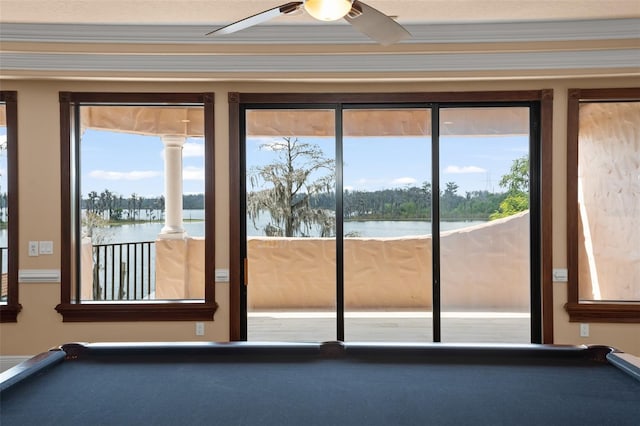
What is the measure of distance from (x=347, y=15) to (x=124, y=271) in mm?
2875

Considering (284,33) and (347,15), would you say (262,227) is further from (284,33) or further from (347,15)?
(347,15)

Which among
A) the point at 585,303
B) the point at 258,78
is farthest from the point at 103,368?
the point at 585,303

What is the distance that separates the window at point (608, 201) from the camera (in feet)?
12.3

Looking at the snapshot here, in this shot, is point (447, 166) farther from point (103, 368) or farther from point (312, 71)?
point (103, 368)

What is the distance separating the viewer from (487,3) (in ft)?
10.5

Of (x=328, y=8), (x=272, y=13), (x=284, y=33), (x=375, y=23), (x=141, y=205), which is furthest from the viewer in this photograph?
(x=141, y=205)

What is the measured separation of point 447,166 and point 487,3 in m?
1.24

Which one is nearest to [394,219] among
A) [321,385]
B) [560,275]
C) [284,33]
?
[560,275]

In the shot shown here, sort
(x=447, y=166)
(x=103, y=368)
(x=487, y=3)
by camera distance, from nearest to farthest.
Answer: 1. (x=103, y=368)
2. (x=487, y=3)
3. (x=447, y=166)

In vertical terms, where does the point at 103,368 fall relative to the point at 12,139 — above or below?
below

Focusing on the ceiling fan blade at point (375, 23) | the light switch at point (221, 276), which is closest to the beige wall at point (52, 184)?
the light switch at point (221, 276)

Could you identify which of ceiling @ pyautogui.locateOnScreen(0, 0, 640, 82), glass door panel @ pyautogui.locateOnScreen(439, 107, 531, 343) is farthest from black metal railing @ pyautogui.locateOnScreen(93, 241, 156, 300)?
glass door panel @ pyautogui.locateOnScreen(439, 107, 531, 343)

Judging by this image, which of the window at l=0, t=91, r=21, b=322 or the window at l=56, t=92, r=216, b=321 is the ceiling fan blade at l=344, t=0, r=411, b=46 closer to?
the window at l=56, t=92, r=216, b=321

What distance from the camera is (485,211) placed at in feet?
12.7
